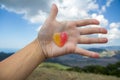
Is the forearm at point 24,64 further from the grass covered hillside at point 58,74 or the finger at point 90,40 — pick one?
the grass covered hillside at point 58,74

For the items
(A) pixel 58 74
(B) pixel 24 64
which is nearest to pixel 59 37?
(B) pixel 24 64

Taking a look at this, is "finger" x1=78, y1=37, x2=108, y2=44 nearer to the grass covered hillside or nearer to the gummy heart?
the gummy heart

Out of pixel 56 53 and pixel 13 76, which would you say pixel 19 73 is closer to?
pixel 13 76

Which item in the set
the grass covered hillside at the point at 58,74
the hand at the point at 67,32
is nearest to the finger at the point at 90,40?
the hand at the point at 67,32

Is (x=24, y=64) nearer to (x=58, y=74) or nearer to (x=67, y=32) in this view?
(x=67, y=32)

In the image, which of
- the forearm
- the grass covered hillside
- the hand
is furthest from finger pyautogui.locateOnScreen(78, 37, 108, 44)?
the grass covered hillside

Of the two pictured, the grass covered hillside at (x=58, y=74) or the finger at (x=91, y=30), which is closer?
the finger at (x=91, y=30)

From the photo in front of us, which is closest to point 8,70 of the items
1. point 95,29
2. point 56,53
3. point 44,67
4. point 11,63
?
point 11,63
